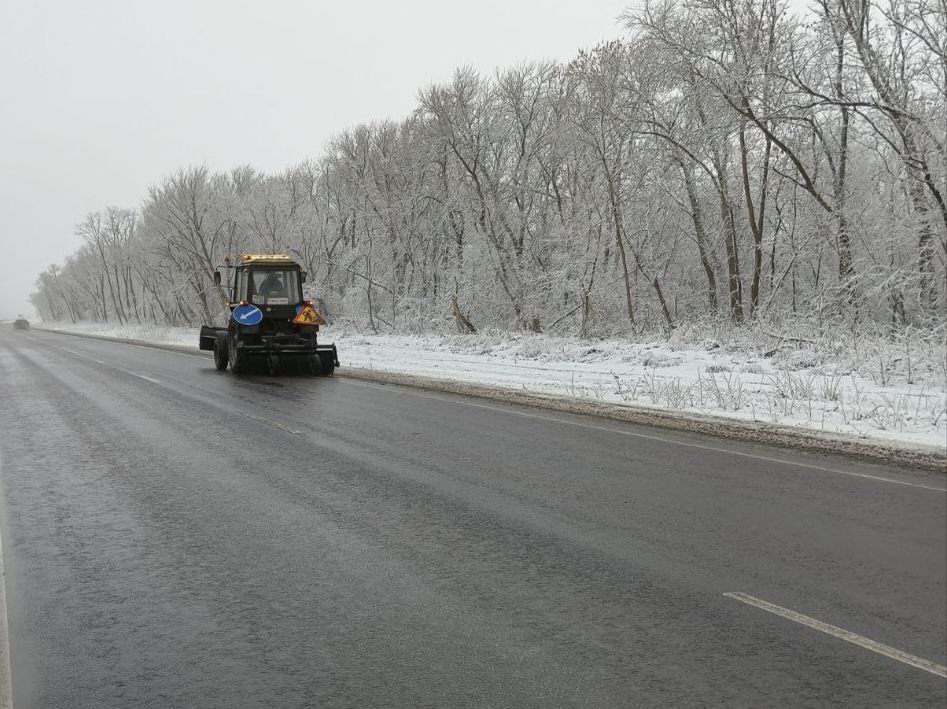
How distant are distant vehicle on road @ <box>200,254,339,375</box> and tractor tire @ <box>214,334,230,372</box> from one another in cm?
72

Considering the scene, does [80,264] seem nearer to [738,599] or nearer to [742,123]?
[742,123]

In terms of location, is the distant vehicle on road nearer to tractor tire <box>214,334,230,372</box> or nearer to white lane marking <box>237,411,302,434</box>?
tractor tire <box>214,334,230,372</box>

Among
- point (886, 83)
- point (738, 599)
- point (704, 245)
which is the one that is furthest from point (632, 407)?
point (704, 245)

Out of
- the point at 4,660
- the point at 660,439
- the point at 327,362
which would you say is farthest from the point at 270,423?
the point at 327,362

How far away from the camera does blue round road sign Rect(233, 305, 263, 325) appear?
66.5ft

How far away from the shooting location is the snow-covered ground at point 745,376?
1095cm

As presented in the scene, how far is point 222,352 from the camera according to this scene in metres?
22.2

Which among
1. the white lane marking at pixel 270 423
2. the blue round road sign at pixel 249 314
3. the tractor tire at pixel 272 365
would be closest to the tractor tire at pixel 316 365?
the tractor tire at pixel 272 365

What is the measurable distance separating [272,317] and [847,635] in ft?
→ 60.8

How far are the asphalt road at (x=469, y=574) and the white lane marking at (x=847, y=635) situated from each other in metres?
0.04

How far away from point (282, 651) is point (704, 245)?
25235 mm

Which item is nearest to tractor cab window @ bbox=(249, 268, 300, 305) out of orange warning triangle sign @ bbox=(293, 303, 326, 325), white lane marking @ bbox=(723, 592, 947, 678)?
orange warning triangle sign @ bbox=(293, 303, 326, 325)

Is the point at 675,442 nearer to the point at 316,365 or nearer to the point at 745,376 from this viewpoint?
the point at 745,376

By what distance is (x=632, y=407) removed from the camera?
1273cm
